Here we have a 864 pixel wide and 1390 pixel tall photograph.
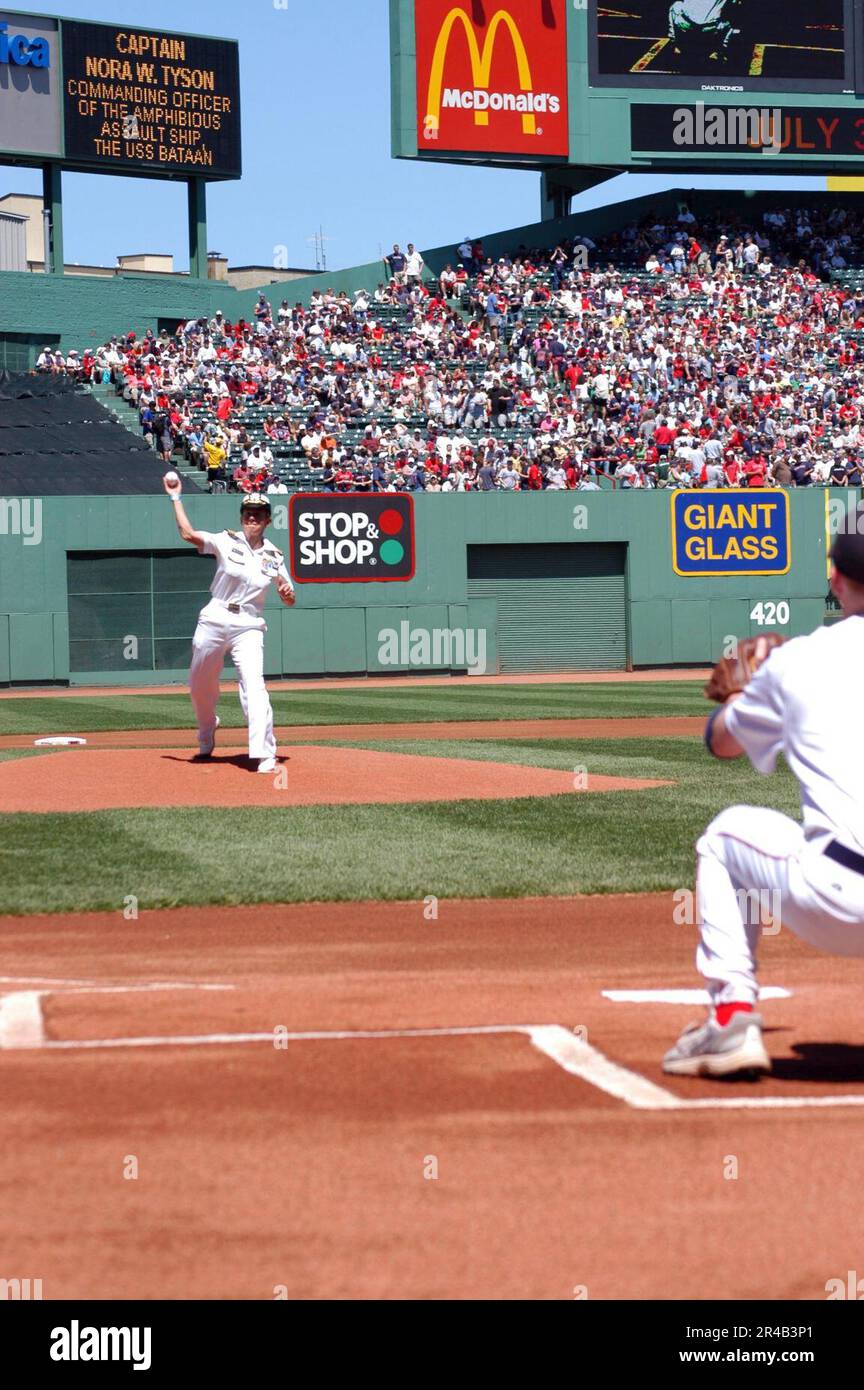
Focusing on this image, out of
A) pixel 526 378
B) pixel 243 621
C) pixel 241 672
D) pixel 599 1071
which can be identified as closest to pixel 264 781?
pixel 241 672

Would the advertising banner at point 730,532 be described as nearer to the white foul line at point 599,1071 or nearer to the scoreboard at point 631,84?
the scoreboard at point 631,84

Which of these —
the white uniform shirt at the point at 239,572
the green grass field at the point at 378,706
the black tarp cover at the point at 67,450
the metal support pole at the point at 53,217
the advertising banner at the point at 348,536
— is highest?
the metal support pole at the point at 53,217

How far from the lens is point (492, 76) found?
41312 mm

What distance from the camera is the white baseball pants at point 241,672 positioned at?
13055mm

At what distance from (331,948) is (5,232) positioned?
2054 inches

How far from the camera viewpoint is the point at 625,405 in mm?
38562

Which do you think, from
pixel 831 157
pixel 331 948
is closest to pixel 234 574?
pixel 331 948

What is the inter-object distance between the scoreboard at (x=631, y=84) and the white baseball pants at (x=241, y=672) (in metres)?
29.7

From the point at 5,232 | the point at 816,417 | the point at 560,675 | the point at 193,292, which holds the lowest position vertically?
the point at 560,675

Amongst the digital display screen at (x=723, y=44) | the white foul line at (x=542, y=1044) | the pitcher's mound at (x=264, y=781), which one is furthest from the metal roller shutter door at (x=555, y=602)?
the white foul line at (x=542, y=1044)

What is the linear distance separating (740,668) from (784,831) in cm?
51

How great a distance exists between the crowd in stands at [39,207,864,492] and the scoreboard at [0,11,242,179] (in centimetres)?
645
